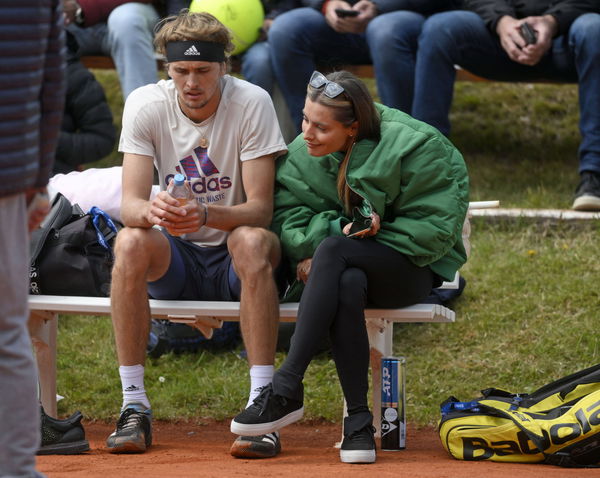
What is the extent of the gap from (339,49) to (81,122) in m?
1.83

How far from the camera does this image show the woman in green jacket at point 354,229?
4.19 m

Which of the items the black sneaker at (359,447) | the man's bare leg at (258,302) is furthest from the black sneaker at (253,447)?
the black sneaker at (359,447)

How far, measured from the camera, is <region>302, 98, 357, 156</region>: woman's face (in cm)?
441

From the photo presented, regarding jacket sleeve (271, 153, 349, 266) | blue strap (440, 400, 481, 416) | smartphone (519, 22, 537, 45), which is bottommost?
blue strap (440, 400, 481, 416)

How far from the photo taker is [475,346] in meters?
5.68

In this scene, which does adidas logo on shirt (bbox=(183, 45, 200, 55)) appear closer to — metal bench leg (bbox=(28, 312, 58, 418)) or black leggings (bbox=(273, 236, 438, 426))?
black leggings (bbox=(273, 236, 438, 426))

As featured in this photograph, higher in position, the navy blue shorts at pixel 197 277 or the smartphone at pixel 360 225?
the smartphone at pixel 360 225

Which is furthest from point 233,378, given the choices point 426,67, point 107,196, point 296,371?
point 426,67

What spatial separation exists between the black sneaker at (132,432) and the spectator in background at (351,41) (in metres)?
3.12

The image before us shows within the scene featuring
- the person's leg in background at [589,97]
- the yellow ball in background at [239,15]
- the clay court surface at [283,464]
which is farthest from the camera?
the yellow ball in background at [239,15]

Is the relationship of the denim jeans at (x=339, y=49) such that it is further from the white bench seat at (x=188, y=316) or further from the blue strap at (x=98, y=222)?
the white bench seat at (x=188, y=316)

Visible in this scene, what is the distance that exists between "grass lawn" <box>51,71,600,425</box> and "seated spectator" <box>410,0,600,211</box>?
0.53 metres

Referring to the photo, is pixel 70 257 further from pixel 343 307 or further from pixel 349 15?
pixel 349 15

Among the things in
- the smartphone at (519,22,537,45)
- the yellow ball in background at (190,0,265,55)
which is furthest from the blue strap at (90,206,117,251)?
the smartphone at (519,22,537,45)
